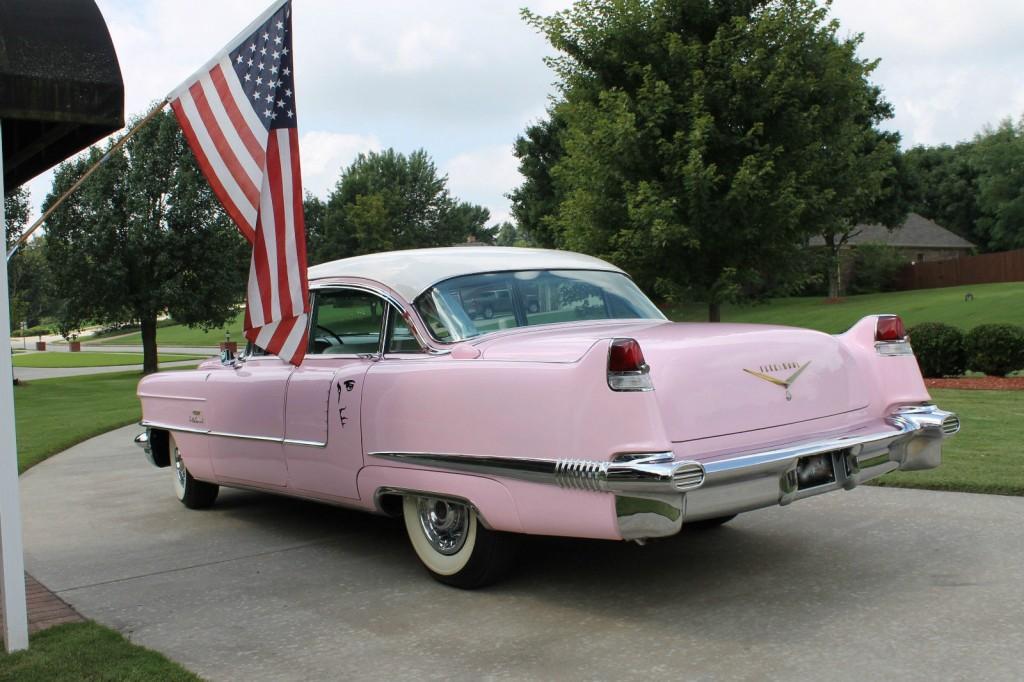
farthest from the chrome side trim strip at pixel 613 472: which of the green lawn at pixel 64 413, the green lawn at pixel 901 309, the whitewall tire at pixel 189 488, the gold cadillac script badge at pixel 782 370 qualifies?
the green lawn at pixel 901 309

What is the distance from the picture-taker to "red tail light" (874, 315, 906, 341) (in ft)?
17.3

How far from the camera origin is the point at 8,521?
417cm

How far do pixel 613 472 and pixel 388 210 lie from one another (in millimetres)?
60050

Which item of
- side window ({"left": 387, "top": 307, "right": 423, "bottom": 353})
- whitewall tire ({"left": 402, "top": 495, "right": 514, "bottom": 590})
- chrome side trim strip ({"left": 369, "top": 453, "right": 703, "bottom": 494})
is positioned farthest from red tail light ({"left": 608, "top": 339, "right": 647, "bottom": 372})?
side window ({"left": 387, "top": 307, "right": 423, "bottom": 353})

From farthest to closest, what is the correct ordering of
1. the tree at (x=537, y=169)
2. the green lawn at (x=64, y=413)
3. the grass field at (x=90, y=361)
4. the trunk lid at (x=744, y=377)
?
1. the tree at (x=537, y=169)
2. the grass field at (x=90, y=361)
3. the green lawn at (x=64, y=413)
4. the trunk lid at (x=744, y=377)

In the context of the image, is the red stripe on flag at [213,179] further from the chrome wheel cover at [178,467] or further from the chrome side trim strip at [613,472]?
the chrome wheel cover at [178,467]

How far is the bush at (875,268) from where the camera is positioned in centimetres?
5475

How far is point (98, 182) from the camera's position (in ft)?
100

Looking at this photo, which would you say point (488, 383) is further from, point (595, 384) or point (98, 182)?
point (98, 182)

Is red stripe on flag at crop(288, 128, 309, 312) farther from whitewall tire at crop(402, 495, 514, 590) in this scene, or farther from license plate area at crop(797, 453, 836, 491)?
license plate area at crop(797, 453, 836, 491)

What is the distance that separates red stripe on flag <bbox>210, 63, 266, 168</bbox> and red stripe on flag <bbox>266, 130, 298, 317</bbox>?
2.5 inches

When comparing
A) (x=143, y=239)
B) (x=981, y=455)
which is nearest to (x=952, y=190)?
(x=143, y=239)

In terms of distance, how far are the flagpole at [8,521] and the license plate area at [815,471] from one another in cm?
346

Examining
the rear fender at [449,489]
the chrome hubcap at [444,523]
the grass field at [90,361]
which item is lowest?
the grass field at [90,361]
